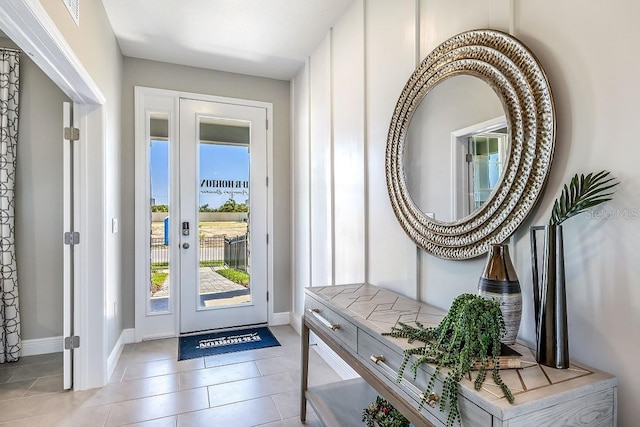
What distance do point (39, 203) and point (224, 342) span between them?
2089mm

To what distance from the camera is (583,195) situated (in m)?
1.03

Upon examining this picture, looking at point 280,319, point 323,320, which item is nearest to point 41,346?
point 280,319

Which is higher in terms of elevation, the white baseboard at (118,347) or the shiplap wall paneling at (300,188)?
the shiplap wall paneling at (300,188)

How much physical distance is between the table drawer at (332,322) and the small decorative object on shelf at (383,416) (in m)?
0.36

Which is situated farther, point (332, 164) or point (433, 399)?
point (332, 164)

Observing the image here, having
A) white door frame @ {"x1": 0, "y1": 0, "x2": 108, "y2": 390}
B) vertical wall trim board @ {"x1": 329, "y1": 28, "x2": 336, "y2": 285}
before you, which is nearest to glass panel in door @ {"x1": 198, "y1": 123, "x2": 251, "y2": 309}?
white door frame @ {"x1": 0, "y1": 0, "x2": 108, "y2": 390}

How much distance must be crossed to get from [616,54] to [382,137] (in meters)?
1.25

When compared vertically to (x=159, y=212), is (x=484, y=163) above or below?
above

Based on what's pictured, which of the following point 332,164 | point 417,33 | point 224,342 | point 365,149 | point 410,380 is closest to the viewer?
point 410,380

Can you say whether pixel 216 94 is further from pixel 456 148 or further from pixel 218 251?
pixel 456 148

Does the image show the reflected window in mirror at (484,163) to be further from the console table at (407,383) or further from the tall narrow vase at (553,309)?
the console table at (407,383)

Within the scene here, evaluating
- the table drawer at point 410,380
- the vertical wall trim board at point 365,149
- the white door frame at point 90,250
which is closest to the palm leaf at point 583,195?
the table drawer at point 410,380

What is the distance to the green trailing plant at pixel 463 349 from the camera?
Result: 3.08 ft

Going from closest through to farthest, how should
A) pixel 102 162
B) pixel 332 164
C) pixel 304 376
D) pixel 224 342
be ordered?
pixel 304 376, pixel 102 162, pixel 332 164, pixel 224 342
